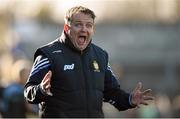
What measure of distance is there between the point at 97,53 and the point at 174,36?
30552mm

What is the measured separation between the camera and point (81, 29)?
10.0 m

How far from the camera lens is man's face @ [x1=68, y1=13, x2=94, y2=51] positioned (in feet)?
33.0

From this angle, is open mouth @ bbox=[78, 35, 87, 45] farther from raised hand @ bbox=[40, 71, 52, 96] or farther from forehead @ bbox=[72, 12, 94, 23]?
raised hand @ bbox=[40, 71, 52, 96]

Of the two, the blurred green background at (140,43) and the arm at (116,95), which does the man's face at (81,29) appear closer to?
the arm at (116,95)

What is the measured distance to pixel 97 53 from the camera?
34.2 feet

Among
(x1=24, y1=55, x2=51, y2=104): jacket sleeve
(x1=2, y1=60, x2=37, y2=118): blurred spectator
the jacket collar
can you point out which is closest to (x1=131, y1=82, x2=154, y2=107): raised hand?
the jacket collar

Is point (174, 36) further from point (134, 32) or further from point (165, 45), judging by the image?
point (134, 32)

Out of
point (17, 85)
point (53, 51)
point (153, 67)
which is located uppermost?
point (53, 51)

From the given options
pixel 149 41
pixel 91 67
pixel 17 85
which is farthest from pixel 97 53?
pixel 149 41

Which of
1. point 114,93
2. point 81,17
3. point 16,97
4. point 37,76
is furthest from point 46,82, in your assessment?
point 16,97

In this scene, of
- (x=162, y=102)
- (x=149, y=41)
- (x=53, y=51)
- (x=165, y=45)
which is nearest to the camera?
(x=53, y=51)

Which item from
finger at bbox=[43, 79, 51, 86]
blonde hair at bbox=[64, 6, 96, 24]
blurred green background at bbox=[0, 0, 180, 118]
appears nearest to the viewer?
finger at bbox=[43, 79, 51, 86]

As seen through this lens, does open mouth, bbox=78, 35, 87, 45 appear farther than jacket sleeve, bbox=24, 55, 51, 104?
Yes

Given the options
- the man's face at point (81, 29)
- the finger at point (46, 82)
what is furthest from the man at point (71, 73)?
the finger at point (46, 82)
